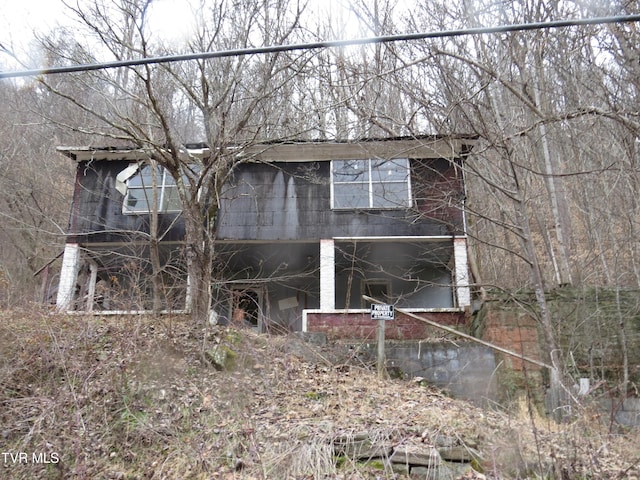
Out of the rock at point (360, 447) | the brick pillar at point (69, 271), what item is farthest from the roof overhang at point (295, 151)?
the rock at point (360, 447)

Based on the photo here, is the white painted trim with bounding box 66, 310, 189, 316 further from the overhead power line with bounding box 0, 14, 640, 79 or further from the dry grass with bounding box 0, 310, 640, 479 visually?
the overhead power line with bounding box 0, 14, 640, 79

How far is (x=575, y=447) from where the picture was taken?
4.41 metres

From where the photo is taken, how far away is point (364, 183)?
13.4 m

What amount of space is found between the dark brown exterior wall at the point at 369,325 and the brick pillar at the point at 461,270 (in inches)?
19.7

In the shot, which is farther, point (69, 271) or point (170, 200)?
point (170, 200)

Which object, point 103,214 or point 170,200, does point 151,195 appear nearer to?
point 170,200

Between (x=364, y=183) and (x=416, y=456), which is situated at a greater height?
(x=364, y=183)

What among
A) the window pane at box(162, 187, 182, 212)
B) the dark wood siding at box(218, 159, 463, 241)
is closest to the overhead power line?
the dark wood siding at box(218, 159, 463, 241)

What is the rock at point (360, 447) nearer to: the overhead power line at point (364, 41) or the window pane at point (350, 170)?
the overhead power line at point (364, 41)

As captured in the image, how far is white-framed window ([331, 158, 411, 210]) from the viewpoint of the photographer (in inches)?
520

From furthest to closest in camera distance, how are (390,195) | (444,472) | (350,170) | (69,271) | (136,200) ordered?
(136,200), (350,170), (69,271), (390,195), (444,472)

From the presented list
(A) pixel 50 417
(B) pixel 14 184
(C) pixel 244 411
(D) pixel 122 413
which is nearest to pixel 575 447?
(C) pixel 244 411

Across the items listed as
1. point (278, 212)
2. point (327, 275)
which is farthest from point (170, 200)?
point (327, 275)

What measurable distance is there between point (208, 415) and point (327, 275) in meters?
6.90
